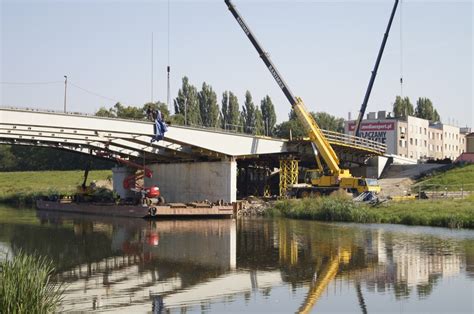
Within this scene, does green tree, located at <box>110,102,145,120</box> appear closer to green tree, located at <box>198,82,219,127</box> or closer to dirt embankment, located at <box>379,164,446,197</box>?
green tree, located at <box>198,82,219,127</box>

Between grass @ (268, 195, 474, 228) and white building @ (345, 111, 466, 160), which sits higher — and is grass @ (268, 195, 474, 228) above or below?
below

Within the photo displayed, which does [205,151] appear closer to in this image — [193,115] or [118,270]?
[118,270]

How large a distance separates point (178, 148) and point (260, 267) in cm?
3595

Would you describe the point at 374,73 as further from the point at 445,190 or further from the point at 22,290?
the point at 22,290

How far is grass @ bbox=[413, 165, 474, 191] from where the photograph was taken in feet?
220

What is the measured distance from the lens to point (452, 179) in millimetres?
72562

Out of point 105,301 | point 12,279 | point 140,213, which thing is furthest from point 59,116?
point 12,279

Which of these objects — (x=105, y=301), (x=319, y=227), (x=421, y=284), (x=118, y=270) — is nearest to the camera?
(x=105, y=301)

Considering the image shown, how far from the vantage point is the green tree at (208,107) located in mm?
130125

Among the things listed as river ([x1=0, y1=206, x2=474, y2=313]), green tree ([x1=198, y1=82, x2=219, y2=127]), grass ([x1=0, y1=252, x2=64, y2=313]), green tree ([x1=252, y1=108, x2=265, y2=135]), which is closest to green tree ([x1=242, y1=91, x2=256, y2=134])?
green tree ([x1=252, y1=108, x2=265, y2=135])

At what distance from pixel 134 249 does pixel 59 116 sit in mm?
19763

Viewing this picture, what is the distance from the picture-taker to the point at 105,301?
69.0 ft

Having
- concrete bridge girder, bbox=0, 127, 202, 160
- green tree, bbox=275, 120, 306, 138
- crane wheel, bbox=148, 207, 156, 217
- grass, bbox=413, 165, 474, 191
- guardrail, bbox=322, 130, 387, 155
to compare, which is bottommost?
crane wheel, bbox=148, 207, 156, 217

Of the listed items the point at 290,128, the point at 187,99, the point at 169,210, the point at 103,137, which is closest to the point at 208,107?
the point at 187,99
